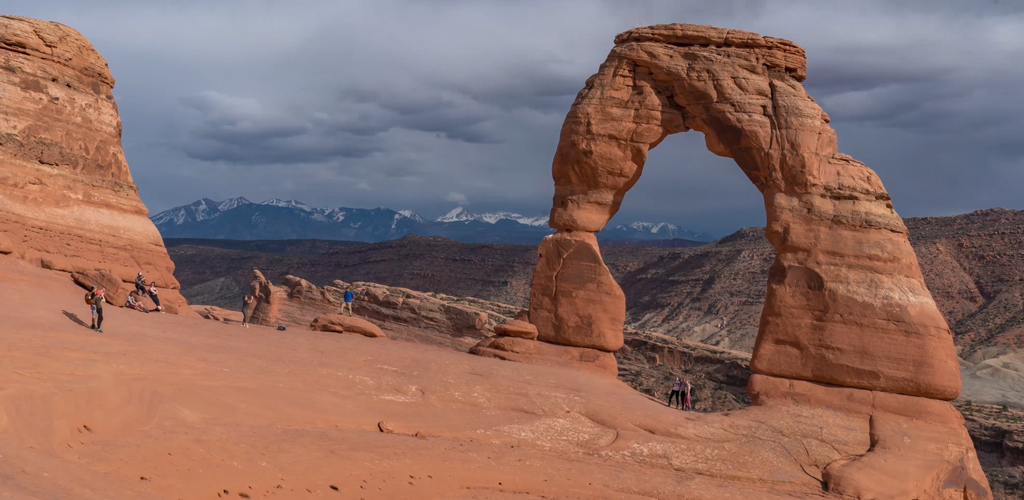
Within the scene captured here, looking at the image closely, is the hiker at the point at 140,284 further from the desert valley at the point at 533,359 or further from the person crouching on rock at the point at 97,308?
the person crouching on rock at the point at 97,308

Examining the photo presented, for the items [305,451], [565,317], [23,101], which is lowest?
[305,451]

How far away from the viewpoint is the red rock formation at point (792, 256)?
57.6 feet

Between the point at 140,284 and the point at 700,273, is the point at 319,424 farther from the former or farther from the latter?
the point at 700,273

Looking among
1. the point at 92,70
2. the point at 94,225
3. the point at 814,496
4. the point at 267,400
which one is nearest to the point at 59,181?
the point at 94,225

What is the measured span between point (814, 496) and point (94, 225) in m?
19.2

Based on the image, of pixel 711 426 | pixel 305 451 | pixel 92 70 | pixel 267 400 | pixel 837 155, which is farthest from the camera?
pixel 92 70

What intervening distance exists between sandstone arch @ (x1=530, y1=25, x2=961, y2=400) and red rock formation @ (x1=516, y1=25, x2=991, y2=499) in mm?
33

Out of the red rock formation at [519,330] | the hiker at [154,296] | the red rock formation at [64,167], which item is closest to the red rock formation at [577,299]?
the red rock formation at [519,330]

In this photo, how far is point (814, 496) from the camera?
1513 cm

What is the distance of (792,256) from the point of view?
778 inches

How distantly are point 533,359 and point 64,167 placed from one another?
13699 mm

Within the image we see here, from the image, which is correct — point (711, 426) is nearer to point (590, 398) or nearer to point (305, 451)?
point (590, 398)

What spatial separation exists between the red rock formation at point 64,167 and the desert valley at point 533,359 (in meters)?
0.06

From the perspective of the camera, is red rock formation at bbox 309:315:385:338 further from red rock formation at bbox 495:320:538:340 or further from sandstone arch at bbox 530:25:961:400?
sandstone arch at bbox 530:25:961:400
